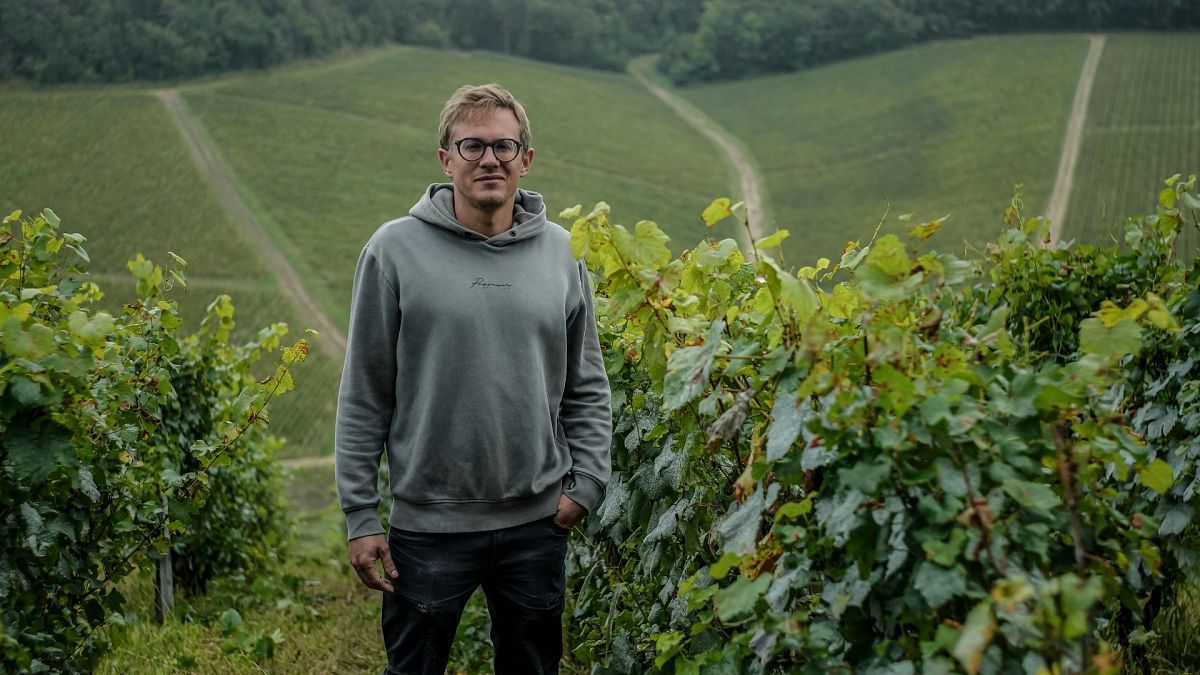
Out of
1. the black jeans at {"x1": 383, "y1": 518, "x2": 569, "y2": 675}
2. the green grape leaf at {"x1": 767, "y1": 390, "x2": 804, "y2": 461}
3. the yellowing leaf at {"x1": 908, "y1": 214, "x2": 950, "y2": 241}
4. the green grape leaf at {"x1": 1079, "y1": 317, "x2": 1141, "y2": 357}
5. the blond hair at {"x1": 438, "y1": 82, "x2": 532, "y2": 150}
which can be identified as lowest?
the black jeans at {"x1": 383, "y1": 518, "x2": 569, "y2": 675}

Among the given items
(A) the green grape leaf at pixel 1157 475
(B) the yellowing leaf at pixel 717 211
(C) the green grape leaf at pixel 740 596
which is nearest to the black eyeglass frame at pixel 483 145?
(B) the yellowing leaf at pixel 717 211

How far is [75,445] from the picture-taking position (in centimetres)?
250

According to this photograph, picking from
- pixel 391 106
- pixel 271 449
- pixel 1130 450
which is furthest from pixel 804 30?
pixel 1130 450

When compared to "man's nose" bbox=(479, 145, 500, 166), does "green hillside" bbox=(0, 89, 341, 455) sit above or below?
below

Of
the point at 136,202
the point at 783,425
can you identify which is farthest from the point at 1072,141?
the point at 783,425

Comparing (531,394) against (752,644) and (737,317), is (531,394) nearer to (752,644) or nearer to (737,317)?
(737,317)

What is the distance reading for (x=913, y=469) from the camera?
60.8 inches

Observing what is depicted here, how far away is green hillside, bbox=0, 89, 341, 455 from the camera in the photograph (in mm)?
34312

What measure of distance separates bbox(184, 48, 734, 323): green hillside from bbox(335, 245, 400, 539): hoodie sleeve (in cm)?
3612

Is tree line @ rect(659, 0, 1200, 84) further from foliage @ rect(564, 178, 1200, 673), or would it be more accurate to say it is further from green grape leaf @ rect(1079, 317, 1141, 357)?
green grape leaf @ rect(1079, 317, 1141, 357)

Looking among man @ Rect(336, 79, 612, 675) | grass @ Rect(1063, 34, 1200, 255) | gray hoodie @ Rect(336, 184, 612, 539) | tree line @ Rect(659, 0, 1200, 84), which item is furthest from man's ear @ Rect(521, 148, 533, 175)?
tree line @ Rect(659, 0, 1200, 84)

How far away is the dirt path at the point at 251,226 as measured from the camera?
3634 centimetres

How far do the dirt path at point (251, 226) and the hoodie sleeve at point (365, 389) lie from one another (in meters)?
29.4

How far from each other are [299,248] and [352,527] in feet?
138
